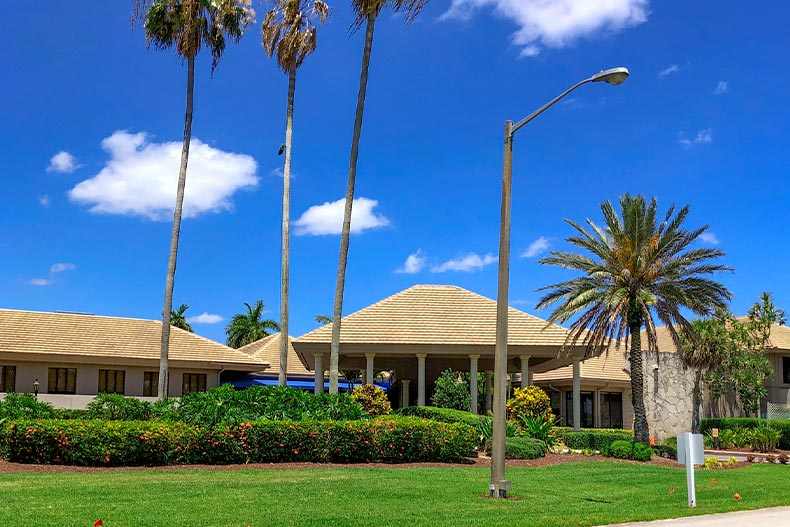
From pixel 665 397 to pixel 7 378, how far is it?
31.0 meters

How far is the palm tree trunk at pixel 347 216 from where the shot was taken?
26109 mm

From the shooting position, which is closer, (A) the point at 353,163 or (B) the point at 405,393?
(A) the point at 353,163

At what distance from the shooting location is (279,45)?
3066cm

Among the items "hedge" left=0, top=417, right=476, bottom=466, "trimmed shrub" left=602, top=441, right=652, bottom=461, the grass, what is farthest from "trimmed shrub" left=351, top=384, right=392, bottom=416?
the grass

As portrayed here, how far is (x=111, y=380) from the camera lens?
3891 cm

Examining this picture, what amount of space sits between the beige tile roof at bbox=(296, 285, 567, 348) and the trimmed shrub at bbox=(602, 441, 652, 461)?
20.7ft

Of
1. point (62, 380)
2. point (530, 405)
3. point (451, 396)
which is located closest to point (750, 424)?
point (530, 405)

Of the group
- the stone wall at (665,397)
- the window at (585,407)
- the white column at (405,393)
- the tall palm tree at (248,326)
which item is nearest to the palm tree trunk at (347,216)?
the white column at (405,393)

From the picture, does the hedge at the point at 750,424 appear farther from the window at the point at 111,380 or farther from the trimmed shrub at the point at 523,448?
Result: the window at the point at 111,380

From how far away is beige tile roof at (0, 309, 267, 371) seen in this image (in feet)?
122

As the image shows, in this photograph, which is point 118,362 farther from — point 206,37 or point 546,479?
point 546,479

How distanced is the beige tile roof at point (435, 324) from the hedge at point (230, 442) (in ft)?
37.7

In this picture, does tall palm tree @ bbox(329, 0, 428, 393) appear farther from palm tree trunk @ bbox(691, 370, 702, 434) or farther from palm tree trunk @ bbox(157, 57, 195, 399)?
palm tree trunk @ bbox(691, 370, 702, 434)

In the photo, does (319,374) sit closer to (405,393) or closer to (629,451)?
(405,393)
